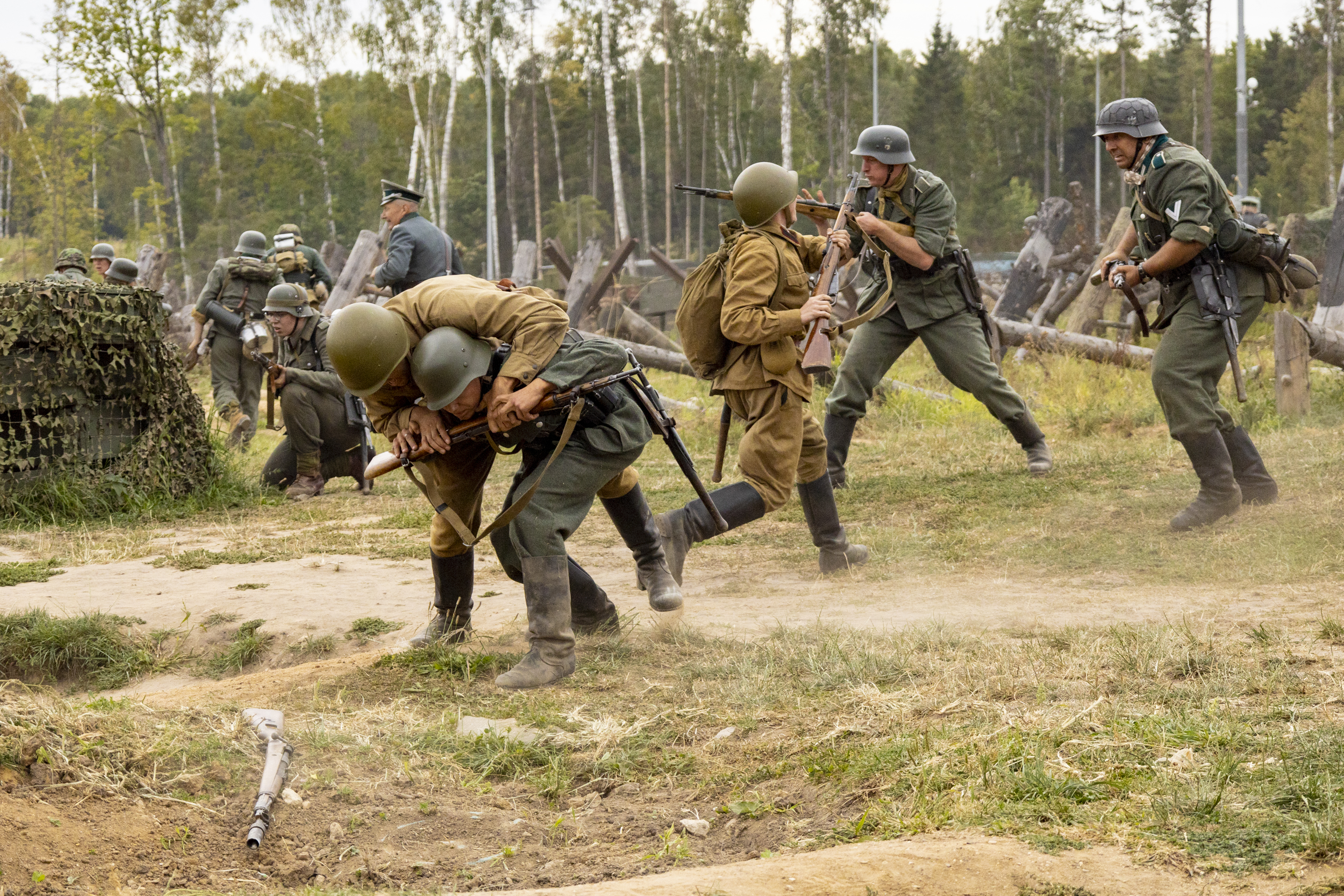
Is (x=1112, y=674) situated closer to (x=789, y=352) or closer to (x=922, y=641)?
(x=922, y=641)

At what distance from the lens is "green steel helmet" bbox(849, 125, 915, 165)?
6.88 m

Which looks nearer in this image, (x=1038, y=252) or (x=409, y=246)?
(x=409, y=246)

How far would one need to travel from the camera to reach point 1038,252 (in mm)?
13375

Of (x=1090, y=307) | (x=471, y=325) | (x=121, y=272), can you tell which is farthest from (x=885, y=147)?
(x=121, y=272)

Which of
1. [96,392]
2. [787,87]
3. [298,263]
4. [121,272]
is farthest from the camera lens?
[787,87]

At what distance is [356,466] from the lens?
9.41m

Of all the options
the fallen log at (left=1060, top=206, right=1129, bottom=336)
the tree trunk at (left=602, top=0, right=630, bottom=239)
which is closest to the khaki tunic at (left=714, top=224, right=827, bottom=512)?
the fallen log at (left=1060, top=206, right=1129, bottom=336)

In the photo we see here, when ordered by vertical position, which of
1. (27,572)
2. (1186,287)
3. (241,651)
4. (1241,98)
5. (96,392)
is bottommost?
(241,651)

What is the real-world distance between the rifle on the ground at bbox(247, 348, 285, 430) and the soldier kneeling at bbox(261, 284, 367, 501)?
0.03m

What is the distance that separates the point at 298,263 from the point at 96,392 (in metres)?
2.92

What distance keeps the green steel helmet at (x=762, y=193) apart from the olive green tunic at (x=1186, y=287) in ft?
6.65

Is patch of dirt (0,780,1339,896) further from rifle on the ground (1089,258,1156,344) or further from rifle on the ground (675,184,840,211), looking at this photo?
rifle on the ground (1089,258,1156,344)

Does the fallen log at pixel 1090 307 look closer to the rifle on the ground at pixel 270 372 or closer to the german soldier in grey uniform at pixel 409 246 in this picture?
the german soldier in grey uniform at pixel 409 246

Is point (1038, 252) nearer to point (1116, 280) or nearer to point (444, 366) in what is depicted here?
point (1116, 280)
